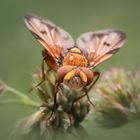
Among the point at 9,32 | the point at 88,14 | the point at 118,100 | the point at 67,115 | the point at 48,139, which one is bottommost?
the point at 88,14

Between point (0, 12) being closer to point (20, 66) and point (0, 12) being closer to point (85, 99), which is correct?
point (20, 66)

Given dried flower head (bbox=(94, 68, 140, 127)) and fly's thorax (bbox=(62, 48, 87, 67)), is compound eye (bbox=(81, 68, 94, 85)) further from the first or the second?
dried flower head (bbox=(94, 68, 140, 127))

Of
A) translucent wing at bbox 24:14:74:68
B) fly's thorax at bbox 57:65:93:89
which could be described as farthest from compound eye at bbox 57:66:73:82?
translucent wing at bbox 24:14:74:68

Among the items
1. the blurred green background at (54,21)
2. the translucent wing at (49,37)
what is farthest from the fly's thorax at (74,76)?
the blurred green background at (54,21)

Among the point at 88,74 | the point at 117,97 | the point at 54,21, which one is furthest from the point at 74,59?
the point at 54,21

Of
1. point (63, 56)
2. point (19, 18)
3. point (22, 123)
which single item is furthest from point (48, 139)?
point (19, 18)

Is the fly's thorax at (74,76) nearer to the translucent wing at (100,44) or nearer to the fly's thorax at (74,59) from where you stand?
the fly's thorax at (74,59)
